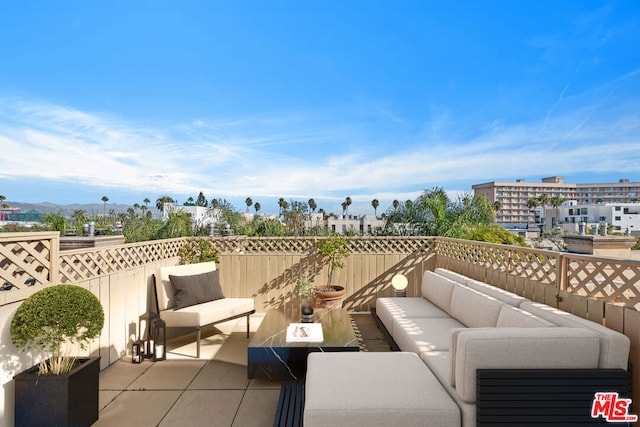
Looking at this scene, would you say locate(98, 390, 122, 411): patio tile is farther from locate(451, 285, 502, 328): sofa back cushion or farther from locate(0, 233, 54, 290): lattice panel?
locate(451, 285, 502, 328): sofa back cushion

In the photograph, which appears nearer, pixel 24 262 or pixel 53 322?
pixel 53 322

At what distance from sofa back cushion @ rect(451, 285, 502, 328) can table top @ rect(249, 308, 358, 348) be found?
112cm

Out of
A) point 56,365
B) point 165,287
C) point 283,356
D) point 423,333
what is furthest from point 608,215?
point 56,365

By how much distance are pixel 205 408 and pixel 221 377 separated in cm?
57

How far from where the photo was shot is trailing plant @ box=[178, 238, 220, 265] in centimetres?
550

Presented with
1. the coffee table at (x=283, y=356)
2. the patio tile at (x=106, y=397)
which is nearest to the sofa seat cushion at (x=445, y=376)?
the coffee table at (x=283, y=356)

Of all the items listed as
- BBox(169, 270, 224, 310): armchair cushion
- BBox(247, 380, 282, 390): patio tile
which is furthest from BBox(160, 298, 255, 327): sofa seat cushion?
BBox(247, 380, 282, 390): patio tile

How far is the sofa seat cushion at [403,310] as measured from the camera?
385 centimetres

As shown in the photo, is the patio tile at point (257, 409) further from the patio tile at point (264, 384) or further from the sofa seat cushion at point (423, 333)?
the sofa seat cushion at point (423, 333)

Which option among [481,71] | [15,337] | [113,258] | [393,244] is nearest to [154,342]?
[113,258]

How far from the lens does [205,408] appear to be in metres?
2.73

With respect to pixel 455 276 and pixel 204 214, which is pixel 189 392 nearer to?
pixel 455 276

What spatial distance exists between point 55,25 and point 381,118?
9.13 metres

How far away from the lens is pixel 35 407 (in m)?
2.24
